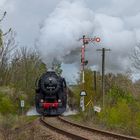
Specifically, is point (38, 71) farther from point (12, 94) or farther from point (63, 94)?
point (63, 94)

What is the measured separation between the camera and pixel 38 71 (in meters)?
74.8

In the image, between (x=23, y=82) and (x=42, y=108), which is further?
(x=23, y=82)

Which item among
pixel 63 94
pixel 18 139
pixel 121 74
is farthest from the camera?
pixel 121 74

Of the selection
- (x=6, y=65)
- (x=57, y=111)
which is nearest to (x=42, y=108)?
(x=57, y=111)

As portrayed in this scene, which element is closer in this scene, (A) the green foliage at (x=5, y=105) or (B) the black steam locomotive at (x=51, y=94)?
(B) the black steam locomotive at (x=51, y=94)

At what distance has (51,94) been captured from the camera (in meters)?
42.2

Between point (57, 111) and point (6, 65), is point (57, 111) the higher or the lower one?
the lower one

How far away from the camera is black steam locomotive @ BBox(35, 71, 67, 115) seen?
4191 cm

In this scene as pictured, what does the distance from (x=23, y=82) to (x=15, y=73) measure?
454cm

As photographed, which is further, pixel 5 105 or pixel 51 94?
pixel 5 105

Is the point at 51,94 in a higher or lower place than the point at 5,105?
higher

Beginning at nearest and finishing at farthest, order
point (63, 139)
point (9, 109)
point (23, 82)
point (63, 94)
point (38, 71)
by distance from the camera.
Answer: point (63, 139) < point (63, 94) < point (9, 109) < point (23, 82) < point (38, 71)

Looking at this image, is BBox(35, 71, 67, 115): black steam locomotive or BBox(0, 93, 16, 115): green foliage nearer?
BBox(35, 71, 67, 115): black steam locomotive

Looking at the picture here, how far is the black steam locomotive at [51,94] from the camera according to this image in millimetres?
41906
